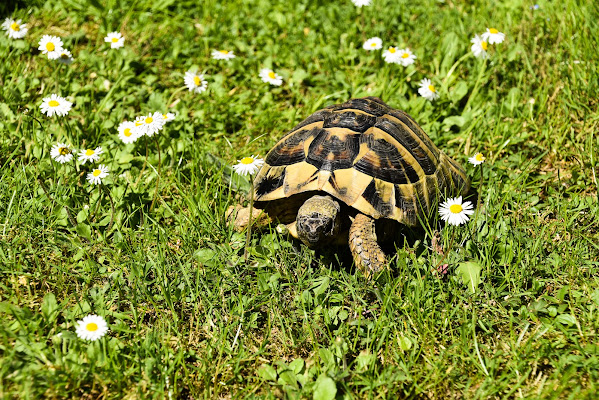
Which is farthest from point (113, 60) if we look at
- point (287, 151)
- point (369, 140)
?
point (369, 140)

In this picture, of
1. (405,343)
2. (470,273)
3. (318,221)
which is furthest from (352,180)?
(405,343)

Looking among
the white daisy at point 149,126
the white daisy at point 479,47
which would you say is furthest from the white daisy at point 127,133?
the white daisy at point 479,47

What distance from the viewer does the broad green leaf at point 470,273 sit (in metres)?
2.93

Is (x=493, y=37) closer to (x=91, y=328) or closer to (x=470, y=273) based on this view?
(x=470, y=273)

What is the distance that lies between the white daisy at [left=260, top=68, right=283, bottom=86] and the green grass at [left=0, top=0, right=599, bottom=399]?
0.55 ft

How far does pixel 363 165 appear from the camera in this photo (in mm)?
3188

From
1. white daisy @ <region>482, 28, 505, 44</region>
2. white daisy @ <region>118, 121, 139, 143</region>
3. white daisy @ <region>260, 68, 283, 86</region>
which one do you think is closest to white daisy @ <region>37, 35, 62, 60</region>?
white daisy @ <region>118, 121, 139, 143</region>

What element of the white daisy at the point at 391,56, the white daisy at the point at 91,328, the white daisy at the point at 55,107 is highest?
the white daisy at the point at 391,56

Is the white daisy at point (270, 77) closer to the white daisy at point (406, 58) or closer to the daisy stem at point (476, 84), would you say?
the white daisy at point (406, 58)

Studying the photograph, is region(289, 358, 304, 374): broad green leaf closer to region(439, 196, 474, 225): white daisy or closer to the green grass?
the green grass

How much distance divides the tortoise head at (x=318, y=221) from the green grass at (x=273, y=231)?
0.69 feet

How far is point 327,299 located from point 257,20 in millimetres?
3433

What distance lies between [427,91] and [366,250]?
1.97 metres

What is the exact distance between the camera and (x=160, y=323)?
2797 millimetres
